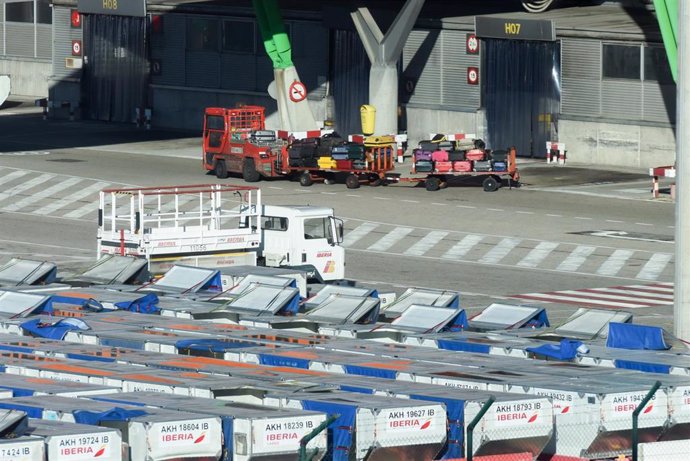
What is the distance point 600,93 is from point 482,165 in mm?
10283

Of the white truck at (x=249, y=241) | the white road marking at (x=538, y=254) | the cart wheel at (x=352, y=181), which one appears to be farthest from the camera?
the cart wheel at (x=352, y=181)

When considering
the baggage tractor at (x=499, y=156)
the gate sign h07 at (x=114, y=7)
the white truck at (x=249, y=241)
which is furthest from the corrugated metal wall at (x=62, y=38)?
the white truck at (x=249, y=241)

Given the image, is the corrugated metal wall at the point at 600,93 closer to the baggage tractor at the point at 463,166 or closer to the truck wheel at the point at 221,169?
the baggage tractor at the point at 463,166

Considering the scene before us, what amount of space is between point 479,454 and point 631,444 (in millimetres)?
2940

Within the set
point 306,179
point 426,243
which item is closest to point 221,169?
point 306,179

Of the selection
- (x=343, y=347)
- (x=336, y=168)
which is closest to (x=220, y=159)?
(x=336, y=168)

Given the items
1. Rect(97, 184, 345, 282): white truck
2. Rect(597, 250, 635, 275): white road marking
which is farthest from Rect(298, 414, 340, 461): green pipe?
Rect(597, 250, 635, 275): white road marking

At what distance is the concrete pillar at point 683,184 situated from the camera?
38.3 meters

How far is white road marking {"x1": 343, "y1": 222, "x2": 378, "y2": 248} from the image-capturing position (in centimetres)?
6275

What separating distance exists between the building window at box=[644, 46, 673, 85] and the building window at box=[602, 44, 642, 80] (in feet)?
1.58

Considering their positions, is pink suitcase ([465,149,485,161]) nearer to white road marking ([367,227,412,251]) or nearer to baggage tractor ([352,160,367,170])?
baggage tractor ([352,160,367,170])

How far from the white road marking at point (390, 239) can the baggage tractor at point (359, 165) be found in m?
8.61

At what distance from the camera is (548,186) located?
7400cm

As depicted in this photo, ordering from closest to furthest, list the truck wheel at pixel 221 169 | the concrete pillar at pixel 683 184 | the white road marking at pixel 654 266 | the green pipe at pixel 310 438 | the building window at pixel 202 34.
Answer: the green pipe at pixel 310 438 < the concrete pillar at pixel 683 184 < the white road marking at pixel 654 266 < the truck wheel at pixel 221 169 < the building window at pixel 202 34
